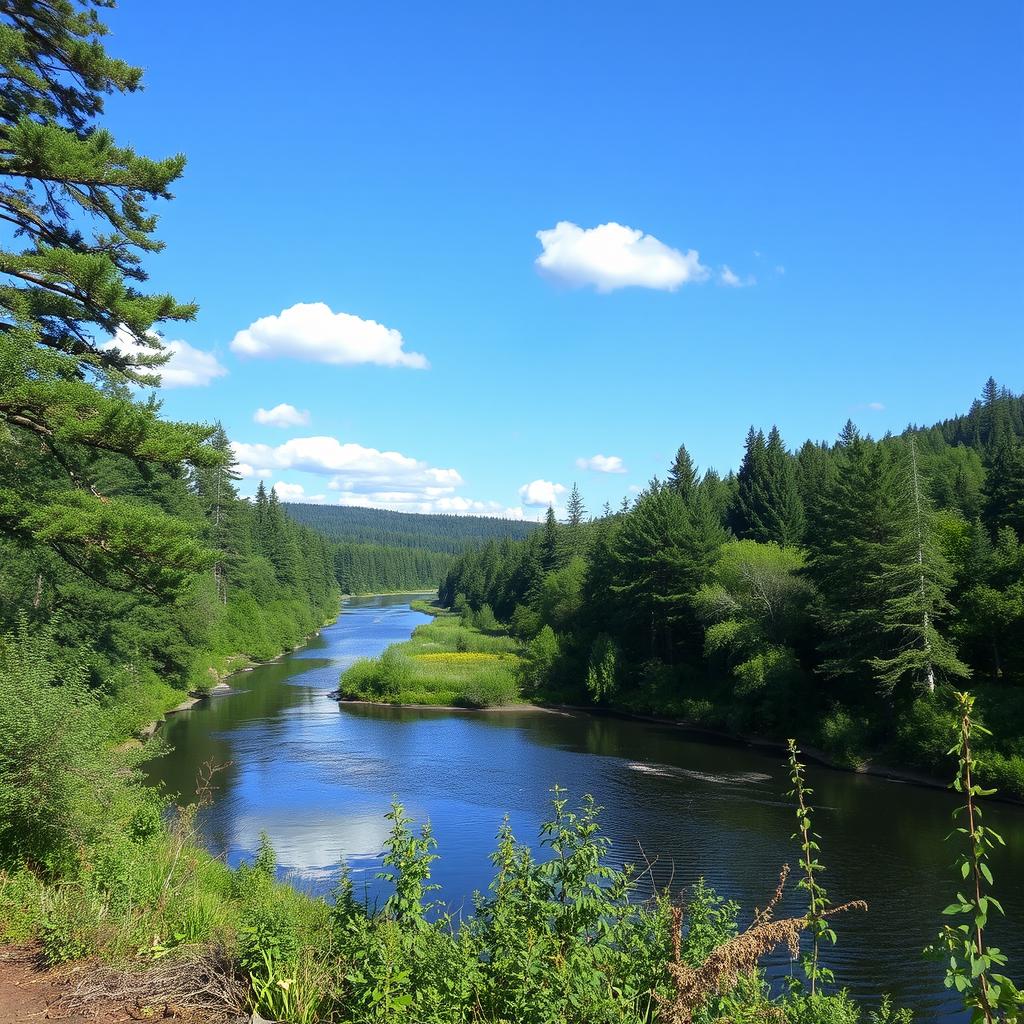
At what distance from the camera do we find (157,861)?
9445mm

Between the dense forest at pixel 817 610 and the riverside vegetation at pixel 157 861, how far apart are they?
20.6 meters

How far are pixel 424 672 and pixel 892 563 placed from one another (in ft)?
94.5

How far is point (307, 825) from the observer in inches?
912

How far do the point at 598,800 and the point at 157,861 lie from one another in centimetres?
1905

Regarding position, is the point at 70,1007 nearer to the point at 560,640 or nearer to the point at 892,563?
the point at 892,563

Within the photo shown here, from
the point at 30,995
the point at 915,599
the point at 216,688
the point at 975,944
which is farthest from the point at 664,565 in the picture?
the point at 975,944

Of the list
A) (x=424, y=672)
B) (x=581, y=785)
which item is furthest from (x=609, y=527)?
(x=581, y=785)

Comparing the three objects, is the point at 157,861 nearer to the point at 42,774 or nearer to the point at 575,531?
the point at 42,774

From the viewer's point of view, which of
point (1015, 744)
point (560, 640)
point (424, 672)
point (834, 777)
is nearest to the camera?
point (1015, 744)

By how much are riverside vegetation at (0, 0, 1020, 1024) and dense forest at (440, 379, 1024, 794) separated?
20.6 meters

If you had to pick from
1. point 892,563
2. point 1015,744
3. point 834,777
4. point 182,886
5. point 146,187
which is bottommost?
point 834,777

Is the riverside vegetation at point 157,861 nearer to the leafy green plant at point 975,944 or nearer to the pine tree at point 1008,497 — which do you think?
the leafy green plant at point 975,944

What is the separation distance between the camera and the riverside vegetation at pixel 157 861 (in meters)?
4.95

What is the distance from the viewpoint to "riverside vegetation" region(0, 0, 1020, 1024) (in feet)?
16.2
